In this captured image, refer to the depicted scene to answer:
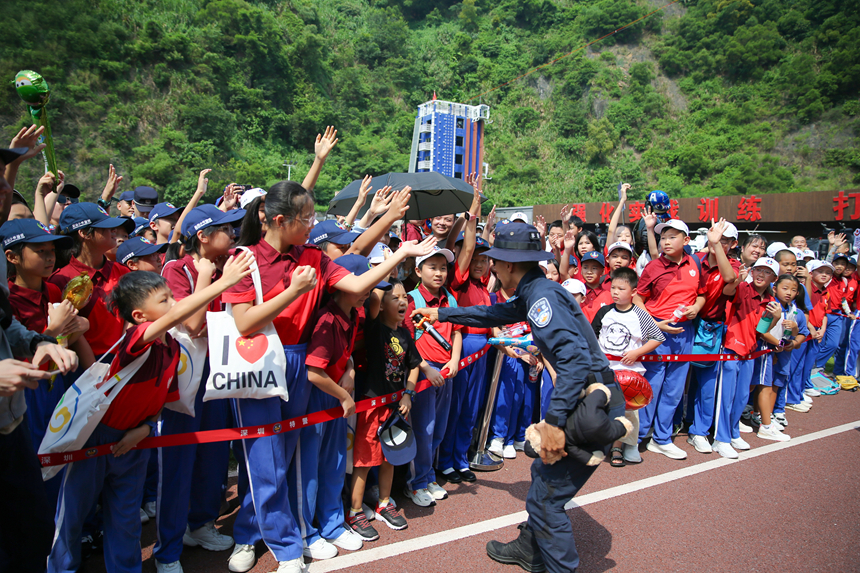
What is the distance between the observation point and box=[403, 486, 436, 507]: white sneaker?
3977 millimetres

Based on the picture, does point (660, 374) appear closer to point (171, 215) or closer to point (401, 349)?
point (401, 349)

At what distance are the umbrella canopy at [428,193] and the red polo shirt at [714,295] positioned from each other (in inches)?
105

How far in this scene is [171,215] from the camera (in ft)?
17.0

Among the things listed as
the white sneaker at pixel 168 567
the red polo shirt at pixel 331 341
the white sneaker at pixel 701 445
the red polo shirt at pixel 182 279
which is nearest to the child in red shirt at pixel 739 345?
the white sneaker at pixel 701 445

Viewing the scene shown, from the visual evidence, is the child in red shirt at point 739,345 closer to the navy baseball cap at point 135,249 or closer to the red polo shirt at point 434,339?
the red polo shirt at point 434,339

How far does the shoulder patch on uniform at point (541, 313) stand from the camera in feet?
9.64

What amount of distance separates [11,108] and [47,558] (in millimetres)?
46181

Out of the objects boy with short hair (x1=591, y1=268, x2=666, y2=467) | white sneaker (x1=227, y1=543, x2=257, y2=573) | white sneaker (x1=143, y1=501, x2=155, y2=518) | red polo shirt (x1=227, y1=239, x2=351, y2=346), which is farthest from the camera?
boy with short hair (x1=591, y1=268, x2=666, y2=467)

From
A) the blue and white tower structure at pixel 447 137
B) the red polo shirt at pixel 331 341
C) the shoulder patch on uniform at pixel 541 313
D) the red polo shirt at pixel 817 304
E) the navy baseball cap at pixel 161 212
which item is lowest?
the red polo shirt at pixel 817 304

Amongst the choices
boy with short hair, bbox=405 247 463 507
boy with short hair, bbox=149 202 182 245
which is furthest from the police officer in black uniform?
boy with short hair, bbox=149 202 182 245

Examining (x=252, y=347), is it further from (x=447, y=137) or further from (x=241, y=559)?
(x=447, y=137)

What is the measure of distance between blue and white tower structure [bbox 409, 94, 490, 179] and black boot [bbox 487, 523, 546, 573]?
51.1 metres

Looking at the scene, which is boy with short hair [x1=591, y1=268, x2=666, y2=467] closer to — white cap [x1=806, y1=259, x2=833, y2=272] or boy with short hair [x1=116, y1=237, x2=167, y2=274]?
boy with short hair [x1=116, y1=237, x2=167, y2=274]

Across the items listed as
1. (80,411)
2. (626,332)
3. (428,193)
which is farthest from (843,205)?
(80,411)
